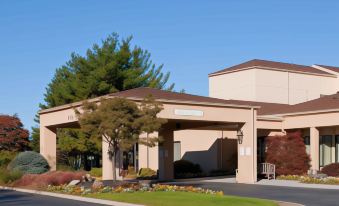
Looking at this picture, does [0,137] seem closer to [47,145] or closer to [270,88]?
[47,145]

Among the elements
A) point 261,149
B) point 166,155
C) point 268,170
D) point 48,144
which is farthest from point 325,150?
point 48,144

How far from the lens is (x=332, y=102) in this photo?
38.8 metres

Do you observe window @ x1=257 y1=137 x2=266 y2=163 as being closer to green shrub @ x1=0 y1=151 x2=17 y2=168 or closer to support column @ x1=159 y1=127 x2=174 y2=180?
support column @ x1=159 y1=127 x2=174 y2=180

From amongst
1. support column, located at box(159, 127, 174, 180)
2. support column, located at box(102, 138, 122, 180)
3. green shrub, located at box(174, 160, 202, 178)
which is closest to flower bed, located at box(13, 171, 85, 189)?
support column, located at box(102, 138, 122, 180)

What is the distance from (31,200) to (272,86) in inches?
1314

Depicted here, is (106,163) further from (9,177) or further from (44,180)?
(9,177)

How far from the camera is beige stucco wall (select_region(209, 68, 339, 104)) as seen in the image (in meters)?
50.7

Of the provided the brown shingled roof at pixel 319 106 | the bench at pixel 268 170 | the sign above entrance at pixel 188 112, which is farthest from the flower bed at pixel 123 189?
the brown shingled roof at pixel 319 106

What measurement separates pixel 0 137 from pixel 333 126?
2710cm

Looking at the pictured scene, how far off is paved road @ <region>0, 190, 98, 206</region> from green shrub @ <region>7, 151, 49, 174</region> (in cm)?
733

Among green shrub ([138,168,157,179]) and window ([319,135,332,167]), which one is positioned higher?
window ([319,135,332,167])

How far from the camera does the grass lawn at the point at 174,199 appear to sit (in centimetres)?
1904

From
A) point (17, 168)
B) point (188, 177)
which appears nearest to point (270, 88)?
point (188, 177)

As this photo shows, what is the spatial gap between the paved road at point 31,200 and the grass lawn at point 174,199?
1.46 meters
